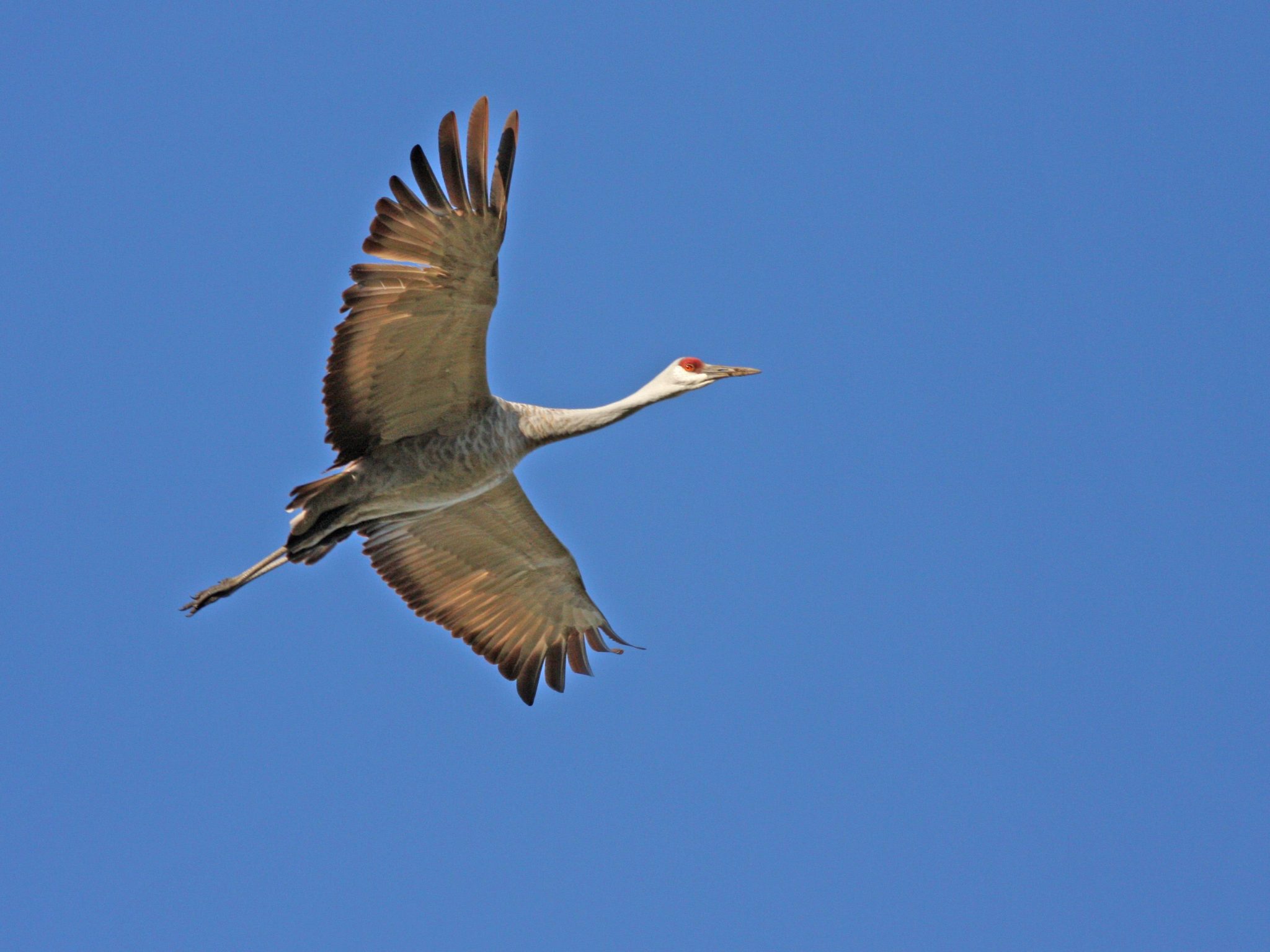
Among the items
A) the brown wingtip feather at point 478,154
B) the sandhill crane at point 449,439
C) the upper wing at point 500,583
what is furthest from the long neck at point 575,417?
the brown wingtip feather at point 478,154

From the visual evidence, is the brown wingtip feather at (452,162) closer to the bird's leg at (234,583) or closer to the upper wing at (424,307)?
the upper wing at (424,307)

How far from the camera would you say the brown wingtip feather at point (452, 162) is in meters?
12.0

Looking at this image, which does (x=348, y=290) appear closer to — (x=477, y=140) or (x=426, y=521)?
(x=477, y=140)

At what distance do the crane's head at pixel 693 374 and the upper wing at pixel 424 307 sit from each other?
1881 mm

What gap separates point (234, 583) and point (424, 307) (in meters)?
4.10

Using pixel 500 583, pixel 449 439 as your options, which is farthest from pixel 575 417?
pixel 500 583

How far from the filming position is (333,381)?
13391mm

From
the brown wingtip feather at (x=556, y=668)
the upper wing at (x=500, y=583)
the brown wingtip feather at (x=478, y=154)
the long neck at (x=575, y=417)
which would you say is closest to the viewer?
the brown wingtip feather at (x=478, y=154)

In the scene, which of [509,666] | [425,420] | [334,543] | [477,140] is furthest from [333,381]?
[509,666]

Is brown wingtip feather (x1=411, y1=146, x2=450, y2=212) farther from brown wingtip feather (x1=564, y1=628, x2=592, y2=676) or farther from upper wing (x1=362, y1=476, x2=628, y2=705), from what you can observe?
brown wingtip feather (x1=564, y1=628, x2=592, y2=676)

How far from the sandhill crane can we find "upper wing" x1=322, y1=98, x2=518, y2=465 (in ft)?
0.04

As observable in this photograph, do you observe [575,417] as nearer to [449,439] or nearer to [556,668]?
[449,439]

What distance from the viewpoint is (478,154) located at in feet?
39.3

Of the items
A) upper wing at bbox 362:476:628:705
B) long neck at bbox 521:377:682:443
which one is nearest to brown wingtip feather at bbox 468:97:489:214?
long neck at bbox 521:377:682:443
